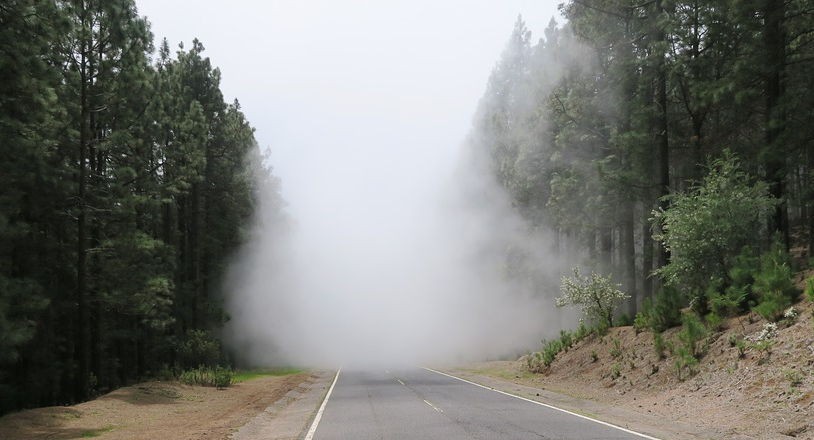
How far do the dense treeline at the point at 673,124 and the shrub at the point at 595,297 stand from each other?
6.32ft

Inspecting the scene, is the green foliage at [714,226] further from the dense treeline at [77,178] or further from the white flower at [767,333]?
the dense treeline at [77,178]

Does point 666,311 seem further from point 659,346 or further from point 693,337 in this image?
point 693,337

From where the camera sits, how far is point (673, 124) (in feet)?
79.4

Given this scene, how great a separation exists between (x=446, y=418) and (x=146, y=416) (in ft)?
28.7

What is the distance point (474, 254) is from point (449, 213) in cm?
822

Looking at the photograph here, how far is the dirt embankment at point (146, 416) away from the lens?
1259 cm

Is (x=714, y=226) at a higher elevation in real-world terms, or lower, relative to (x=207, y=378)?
higher

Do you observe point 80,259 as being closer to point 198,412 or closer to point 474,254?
point 198,412

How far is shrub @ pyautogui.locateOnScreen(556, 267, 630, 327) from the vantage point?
2370 centimetres

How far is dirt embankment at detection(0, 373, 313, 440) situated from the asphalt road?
243cm

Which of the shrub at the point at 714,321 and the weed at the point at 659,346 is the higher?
the shrub at the point at 714,321

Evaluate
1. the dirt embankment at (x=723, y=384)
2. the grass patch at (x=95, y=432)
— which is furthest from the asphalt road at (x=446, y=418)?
the grass patch at (x=95, y=432)

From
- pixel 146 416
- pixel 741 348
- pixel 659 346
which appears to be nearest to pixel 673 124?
pixel 659 346

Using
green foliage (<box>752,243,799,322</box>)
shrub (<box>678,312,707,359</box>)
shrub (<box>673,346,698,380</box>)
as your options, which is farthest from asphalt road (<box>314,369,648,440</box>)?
green foliage (<box>752,243,799,322</box>)
